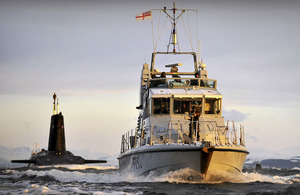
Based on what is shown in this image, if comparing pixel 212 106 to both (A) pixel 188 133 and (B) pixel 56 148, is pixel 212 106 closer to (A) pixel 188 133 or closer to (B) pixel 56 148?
(A) pixel 188 133

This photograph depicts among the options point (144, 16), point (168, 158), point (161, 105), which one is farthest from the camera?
point (144, 16)

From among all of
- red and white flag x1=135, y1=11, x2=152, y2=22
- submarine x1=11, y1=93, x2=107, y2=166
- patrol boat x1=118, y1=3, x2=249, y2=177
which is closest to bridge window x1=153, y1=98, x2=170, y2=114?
patrol boat x1=118, y1=3, x2=249, y2=177

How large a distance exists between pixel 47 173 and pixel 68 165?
81.0ft

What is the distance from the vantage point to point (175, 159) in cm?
2117

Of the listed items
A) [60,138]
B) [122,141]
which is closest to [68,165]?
[60,138]

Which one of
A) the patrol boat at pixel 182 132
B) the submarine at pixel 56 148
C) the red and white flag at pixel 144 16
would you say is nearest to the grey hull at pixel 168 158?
the patrol boat at pixel 182 132

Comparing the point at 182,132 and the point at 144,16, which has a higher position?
the point at 144,16

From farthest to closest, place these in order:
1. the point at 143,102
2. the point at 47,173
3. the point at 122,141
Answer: the point at 47,173 < the point at 122,141 < the point at 143,102

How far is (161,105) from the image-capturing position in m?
24.7

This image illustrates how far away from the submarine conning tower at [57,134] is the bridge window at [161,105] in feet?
117

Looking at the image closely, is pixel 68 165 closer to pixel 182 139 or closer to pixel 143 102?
pixel 143 102

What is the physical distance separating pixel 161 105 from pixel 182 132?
1.84m

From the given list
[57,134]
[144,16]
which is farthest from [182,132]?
[57,134]

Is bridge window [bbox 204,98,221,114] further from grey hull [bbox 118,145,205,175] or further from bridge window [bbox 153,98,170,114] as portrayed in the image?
grey hull [bbox 118,145,205,175]
